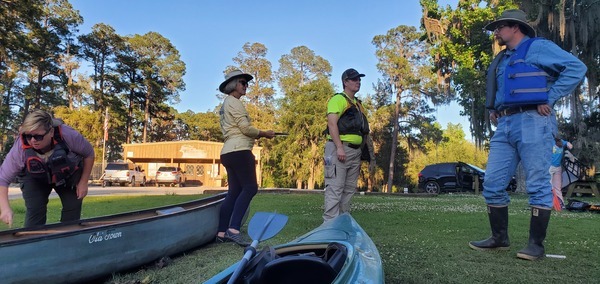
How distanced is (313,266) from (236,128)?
120 inches

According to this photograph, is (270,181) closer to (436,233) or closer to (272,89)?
(272,89)

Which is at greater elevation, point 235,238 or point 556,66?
point 556,66

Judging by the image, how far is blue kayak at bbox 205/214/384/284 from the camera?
68.9 inches

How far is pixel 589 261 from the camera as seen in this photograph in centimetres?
341

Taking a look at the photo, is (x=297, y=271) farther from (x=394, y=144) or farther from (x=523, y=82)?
(x=394, y=144)

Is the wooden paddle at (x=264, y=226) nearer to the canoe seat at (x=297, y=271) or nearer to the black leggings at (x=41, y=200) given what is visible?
the canoe seat at (x=297, y=271)

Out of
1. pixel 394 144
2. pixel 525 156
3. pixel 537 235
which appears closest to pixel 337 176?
pixel 525 156

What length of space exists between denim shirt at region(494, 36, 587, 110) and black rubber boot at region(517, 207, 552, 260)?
99 cm

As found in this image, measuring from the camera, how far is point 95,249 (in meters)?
3.03

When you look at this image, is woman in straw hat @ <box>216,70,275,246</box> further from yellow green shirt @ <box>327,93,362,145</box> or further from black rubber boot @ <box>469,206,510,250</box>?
black rubber boot @ <box>469,206,510,250</box>

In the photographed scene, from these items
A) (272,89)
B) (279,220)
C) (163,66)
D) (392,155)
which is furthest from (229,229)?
(163,66)

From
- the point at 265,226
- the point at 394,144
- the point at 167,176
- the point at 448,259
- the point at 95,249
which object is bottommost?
the point at 167,176

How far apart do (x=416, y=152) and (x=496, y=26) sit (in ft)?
123

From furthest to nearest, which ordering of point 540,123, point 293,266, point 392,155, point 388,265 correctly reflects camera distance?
point 392,155 → point 540,123 → point 388,265 → point 293,266
